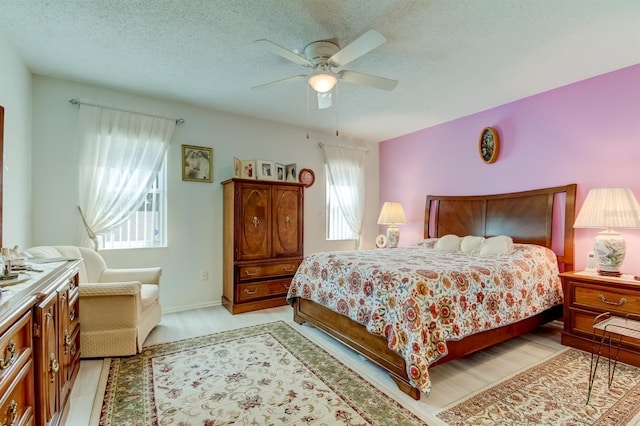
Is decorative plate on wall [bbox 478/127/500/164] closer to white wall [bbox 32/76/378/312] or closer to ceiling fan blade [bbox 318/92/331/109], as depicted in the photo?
white wall [bbox 32/76/378/312]

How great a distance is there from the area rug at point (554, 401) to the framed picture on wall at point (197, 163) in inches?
137

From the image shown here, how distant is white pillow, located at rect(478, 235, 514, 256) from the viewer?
315 cm

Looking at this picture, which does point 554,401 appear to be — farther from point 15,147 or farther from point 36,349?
point 15,147

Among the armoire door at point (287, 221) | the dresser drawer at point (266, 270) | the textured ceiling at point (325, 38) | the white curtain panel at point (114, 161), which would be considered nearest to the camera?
the textured ceiling at point (325, 38)

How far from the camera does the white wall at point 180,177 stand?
121 inches

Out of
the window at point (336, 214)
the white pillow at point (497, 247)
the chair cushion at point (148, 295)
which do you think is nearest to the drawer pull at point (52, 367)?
the chair cushion at point (148, 295)

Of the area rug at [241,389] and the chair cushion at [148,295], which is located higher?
the chair cushion at [148,295]

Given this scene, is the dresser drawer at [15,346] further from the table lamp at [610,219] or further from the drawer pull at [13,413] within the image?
the table lamp at [610,219]

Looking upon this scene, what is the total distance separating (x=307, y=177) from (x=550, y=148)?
3105mm

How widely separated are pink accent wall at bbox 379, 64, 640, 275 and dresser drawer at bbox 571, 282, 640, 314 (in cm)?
59

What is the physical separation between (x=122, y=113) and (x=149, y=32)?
1448 millimetres

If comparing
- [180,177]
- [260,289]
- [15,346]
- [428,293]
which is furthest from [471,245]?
[15,346]

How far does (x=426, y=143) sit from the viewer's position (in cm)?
480

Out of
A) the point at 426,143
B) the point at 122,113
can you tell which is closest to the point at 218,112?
the point at 122,113
